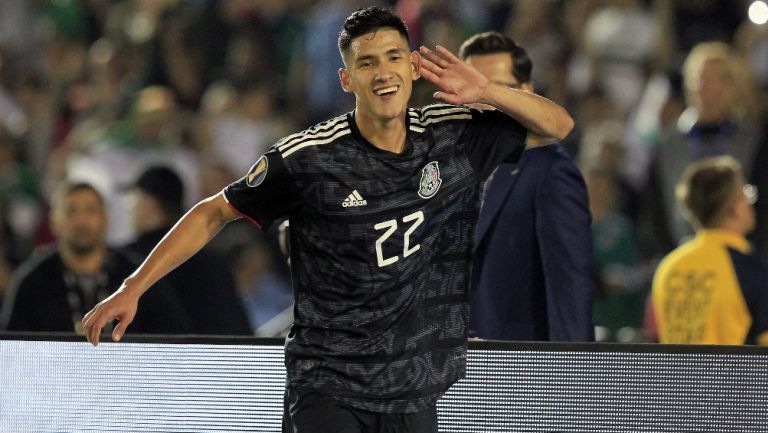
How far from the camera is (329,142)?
187 inches

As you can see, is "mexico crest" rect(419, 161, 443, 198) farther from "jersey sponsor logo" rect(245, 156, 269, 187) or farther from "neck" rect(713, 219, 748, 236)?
"neck" rect(713, 219, 748, 236)

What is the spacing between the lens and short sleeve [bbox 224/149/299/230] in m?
4.73

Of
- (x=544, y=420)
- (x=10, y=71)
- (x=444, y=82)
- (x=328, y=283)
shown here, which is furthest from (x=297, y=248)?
(x=10, y=71)

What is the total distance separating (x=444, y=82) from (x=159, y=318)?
3.30 meters

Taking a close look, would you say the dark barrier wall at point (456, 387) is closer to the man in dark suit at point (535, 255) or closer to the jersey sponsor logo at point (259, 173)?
the man in dark suit at point (535, 255)

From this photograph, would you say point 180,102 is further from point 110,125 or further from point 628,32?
point 628,32

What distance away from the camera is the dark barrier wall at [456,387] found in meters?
5.19

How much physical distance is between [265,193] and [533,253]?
1.64 metres

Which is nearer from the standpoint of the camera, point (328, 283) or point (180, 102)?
point (328, 283)

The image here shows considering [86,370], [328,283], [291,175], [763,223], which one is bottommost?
[763,223]

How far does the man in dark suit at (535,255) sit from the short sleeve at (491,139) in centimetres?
105

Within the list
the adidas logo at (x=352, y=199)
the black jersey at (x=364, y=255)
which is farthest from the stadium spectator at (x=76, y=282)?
the adidas logo at (x=352, y=199)

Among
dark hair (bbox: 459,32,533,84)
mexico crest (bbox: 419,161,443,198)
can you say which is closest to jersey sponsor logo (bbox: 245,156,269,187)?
mexico crest (bbox: 419,161,443,198)

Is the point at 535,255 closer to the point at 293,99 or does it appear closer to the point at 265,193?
the point at 265,193
